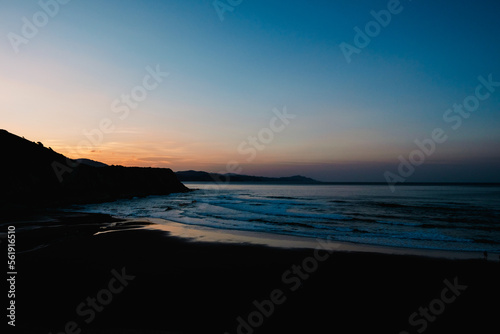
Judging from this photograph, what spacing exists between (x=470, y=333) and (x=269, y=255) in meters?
6.55

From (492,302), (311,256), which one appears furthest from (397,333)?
(311,256)

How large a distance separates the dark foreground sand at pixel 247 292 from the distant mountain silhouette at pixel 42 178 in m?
22.3

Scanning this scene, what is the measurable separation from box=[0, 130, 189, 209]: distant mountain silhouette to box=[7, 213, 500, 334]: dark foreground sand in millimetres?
22261

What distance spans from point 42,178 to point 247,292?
37.4 m

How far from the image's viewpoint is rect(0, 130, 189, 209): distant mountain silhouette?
2931 centimetres

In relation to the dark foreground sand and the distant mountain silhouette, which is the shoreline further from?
the distant mountain silhouette

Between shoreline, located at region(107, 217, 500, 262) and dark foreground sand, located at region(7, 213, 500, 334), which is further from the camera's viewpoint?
shoreline, located at region(107, 217, 500, 262)

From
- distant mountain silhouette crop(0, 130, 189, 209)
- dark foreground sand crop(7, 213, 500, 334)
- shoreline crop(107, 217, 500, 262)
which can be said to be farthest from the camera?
distant mountain silhouette crop(0, 130, 189, 209)

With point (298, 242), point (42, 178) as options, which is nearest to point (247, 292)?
point (298, 242)

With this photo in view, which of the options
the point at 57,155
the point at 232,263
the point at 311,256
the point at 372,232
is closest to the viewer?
the point at 232,263

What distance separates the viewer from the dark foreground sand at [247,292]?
5.33m

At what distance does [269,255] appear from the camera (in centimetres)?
1075

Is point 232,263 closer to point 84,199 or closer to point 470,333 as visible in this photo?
point 470,333

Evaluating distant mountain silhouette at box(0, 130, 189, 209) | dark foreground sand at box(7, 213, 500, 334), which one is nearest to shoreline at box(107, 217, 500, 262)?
dark foreground sand at box(7, 213, 500, 334)
